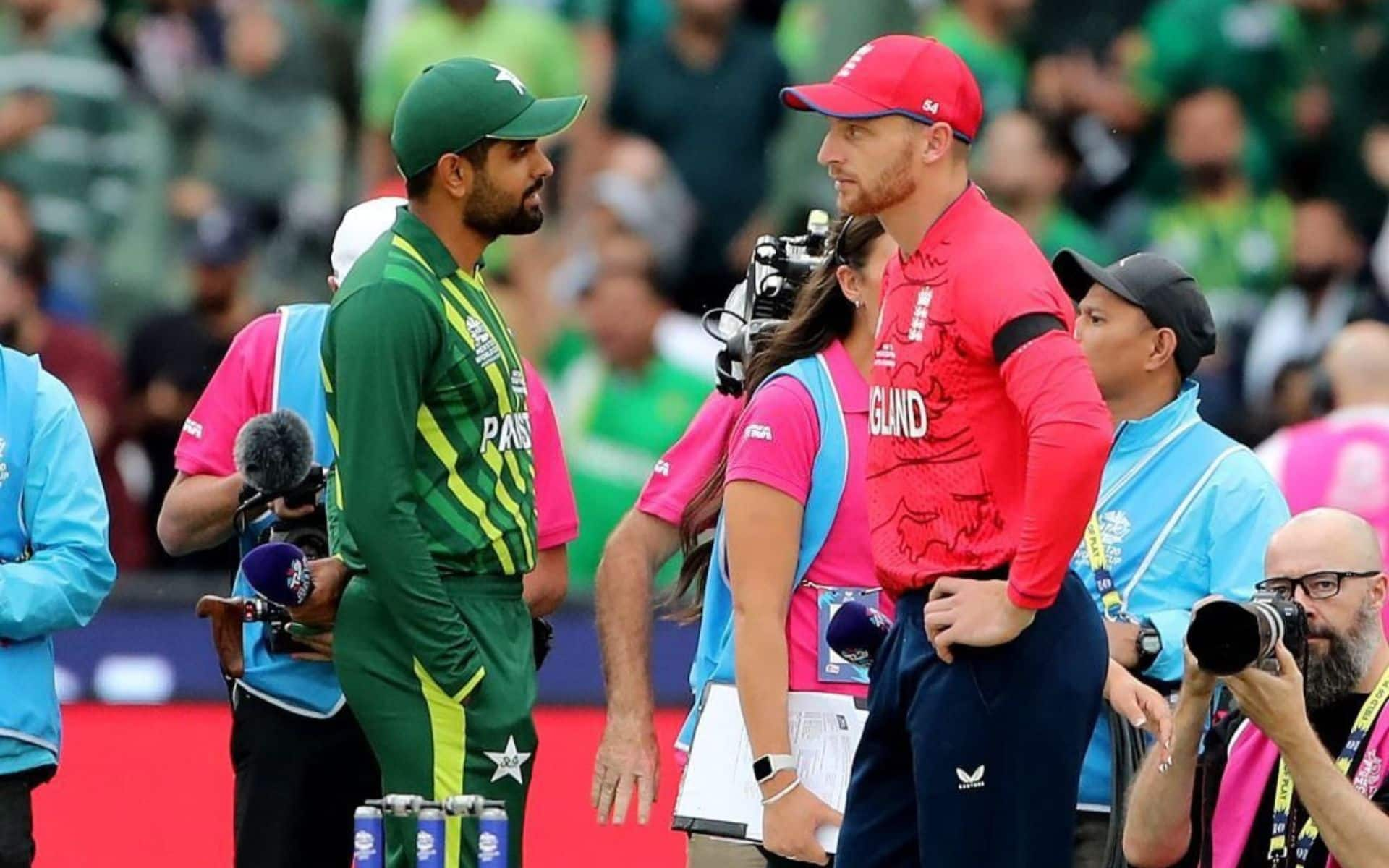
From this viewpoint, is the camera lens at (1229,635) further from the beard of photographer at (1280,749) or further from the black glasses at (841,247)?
the black glasses at (841,247)

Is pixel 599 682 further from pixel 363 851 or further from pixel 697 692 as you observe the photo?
pixel 363 851

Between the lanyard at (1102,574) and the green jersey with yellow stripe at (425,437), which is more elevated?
the green jersey with yellow stripe at (425,437)

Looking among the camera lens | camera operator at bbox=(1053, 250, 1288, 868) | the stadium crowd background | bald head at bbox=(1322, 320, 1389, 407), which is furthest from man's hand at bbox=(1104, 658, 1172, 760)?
the stadium crowd background

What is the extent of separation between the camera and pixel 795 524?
17.4ft

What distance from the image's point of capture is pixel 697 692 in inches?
221

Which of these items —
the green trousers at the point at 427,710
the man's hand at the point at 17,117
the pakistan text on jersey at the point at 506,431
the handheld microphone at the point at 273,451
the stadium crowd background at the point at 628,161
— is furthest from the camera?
the man's hand at the point at 17,117

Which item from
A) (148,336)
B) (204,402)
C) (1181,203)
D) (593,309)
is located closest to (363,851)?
(204,402)

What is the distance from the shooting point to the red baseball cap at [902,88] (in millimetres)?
4754

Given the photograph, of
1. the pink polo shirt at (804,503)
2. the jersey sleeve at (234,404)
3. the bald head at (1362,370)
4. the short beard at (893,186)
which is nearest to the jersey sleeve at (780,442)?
the pink polo shirt at (804,503)

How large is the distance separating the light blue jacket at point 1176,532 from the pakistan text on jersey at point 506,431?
1257 millimetres

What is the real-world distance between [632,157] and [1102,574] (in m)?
6.14

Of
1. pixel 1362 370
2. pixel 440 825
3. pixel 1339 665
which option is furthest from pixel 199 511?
pixel 1362 370

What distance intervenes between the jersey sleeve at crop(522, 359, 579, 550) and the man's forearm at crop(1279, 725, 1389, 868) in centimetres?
176

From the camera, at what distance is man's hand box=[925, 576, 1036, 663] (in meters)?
4.52
